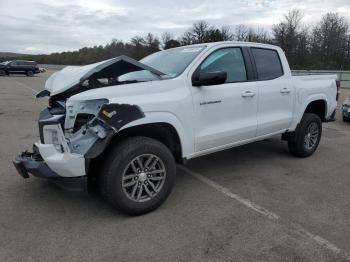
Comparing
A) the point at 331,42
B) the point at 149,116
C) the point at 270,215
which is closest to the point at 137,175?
the point at 149,116

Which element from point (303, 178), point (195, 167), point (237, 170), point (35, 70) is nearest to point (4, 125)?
point (195, 167)

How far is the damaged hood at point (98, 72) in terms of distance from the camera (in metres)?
4.11

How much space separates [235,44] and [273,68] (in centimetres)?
87

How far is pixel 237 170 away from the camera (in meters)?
5.59

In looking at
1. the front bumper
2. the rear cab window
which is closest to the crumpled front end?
the front bumper

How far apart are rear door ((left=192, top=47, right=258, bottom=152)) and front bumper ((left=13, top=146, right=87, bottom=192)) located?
4.93ft

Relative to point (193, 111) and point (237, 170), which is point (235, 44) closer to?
point (193, 111)

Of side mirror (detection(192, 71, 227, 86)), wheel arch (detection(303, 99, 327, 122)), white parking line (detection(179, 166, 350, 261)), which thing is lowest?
white parking line (detection(179, 166, 350, 261))

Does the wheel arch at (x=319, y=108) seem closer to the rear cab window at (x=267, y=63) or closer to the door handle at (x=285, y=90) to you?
the door handle at (x=285, y=90)

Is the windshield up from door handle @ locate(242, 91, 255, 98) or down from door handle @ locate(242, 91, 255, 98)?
up

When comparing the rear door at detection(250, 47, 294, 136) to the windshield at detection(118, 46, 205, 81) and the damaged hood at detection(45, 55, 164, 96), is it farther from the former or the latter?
the damaged hood at detection(45, 55, 164, 96)

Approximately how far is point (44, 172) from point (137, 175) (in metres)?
0.94

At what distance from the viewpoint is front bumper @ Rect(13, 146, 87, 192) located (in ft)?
11.9

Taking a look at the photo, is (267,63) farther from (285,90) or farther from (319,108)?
(319,108)
